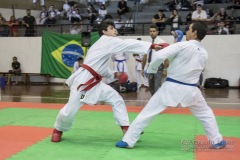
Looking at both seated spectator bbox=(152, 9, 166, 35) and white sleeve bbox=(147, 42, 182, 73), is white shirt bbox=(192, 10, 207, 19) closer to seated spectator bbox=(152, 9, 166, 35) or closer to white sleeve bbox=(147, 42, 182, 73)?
seated spectator bbox=(152, 9, 166, 35)

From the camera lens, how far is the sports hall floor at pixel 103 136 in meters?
4.49

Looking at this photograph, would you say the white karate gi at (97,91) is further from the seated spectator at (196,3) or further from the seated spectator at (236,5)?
the seated spectator at (196,3)

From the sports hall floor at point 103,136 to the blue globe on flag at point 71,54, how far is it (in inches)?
248

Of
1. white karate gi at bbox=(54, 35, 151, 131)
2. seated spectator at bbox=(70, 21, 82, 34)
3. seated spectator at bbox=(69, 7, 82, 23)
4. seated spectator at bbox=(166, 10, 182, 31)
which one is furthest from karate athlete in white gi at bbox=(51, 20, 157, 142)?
seated spectator at bbox=(69, 7, 82, 23)

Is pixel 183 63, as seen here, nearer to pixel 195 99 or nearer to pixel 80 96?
pixel 195 99

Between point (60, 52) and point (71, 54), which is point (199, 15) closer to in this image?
point (71, 54)

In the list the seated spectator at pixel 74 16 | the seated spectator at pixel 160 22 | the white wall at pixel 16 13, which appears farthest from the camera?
the white wall at pixel 16 13

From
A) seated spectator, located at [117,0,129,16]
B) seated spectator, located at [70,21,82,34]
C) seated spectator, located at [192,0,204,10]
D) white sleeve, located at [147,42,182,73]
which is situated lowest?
white sleeve, located at [147,42,182,73]

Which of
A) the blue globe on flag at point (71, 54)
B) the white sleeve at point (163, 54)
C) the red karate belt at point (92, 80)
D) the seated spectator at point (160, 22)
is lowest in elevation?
the blue globe on flag at point (71, 54)

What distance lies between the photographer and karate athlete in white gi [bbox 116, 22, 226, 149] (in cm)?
451

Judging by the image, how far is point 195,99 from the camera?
4.58 metres

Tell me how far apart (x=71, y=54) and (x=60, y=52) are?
0.56 m

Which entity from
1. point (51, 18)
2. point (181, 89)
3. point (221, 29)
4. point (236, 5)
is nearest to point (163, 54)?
point (181, 89)

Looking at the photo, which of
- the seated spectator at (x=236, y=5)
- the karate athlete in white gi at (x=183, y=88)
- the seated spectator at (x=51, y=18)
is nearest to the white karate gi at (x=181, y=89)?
the karate athlete in white gi at (x=183, y=88)
